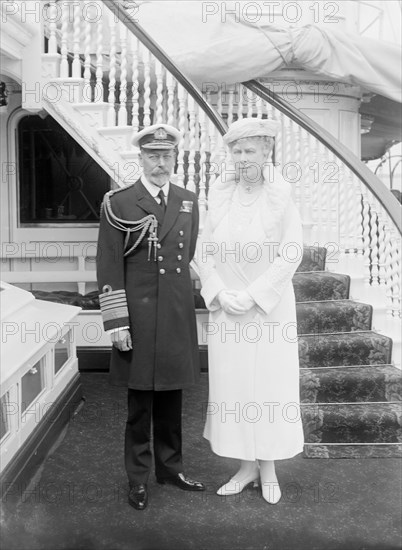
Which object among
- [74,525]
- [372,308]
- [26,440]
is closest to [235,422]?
[74,525]

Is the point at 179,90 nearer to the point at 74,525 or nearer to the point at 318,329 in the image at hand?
the point at 318,329

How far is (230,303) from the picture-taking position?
314 cm

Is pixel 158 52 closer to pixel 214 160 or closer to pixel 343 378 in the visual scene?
pixel 214 160

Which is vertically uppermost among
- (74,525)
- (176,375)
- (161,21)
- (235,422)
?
(161,21)

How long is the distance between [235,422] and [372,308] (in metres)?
1.91

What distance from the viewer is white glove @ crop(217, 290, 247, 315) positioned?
3.13 meters

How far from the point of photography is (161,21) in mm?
5902

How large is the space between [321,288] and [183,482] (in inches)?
80.9

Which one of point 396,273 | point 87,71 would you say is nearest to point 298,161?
point 396,273

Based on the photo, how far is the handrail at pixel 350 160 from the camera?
180 inches

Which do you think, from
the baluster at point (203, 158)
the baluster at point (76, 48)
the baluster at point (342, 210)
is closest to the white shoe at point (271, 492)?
the baluster at point (203, 158)

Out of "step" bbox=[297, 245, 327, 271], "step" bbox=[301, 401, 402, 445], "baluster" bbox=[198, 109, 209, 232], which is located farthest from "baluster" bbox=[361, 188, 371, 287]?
"baluster" bbox=[198, 109, 209, 232]

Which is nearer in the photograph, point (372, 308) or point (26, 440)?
point (26, 440)

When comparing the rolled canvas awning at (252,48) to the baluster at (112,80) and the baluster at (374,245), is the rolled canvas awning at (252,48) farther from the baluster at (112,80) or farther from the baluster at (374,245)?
the baluster at (374,245)
